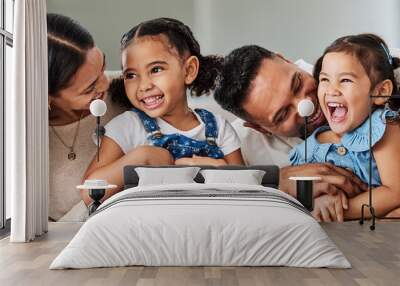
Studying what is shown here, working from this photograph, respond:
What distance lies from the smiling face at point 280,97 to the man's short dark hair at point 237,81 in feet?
0.22

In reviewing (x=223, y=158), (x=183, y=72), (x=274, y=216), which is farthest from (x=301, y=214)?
(x=183, y=72)

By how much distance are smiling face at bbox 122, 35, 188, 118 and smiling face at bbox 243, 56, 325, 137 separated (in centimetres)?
94

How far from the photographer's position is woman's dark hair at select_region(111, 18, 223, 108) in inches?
324

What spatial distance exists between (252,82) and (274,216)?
11.3ft

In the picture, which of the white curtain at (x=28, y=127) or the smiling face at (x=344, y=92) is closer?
the white curtain at (x=28, y=127)

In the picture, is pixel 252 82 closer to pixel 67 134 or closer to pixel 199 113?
pixel 199 113

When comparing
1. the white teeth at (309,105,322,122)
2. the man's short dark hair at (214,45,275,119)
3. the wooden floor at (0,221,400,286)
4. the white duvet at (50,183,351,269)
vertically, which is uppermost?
the man's short dark hair at (214,45,275,119)

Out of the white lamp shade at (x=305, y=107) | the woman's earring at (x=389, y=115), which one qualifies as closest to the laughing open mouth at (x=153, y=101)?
the white lamp shade at (x=305, y=107)

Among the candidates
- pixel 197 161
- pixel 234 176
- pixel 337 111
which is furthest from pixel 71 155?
pixel 337 111

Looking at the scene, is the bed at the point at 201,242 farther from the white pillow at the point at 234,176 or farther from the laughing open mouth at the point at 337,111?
the laughing open mouth at the point at 337,111

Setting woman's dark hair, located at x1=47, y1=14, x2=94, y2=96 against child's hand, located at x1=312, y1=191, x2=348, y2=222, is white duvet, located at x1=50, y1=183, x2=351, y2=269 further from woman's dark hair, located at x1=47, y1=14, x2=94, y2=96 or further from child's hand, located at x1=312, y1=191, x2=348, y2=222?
woman's dark hair, located at x1=47, y1=14, x2=94, y2=96

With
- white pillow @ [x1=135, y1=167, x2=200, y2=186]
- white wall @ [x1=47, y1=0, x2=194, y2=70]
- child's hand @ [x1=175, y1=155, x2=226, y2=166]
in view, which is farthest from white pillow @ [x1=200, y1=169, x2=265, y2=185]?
white wall @ [x1=47, y1=0, x2=194, y2=70]

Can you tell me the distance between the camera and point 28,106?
6.59 metres

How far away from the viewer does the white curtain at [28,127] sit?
645 centimetres
